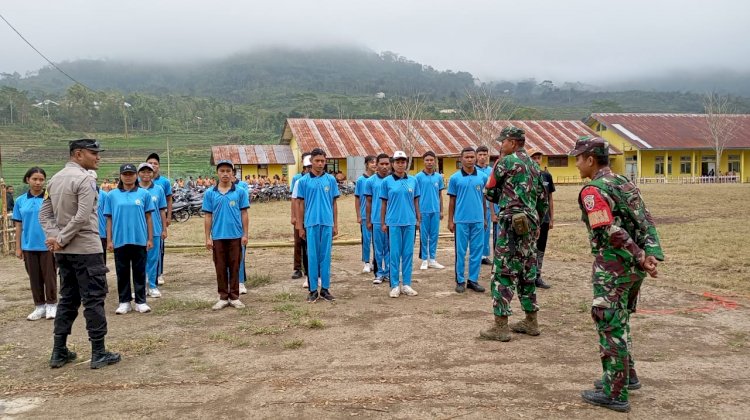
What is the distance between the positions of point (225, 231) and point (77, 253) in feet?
6.40

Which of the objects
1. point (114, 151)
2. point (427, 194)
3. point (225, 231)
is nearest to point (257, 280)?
point (225, 231)

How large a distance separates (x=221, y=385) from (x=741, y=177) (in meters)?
44.9

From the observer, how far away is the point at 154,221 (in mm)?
7328

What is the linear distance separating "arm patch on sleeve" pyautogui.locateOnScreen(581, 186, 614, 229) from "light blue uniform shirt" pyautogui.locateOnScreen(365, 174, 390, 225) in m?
4.25

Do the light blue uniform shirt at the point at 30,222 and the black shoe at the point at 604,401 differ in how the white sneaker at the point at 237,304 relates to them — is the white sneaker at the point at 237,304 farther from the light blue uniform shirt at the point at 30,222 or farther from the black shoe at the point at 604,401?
the black shoe at the point at 604,401

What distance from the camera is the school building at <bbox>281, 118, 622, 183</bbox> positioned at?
32.8 m

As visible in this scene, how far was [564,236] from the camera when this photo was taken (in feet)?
39.5

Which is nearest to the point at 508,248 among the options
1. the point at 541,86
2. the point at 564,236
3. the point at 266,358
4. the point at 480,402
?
the point at 480,402

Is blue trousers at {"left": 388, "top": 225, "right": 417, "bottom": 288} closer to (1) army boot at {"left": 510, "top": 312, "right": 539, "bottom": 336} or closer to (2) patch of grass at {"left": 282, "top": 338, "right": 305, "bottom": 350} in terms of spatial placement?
(1) army boot at {"left": 510, "top": 312, "right": 539, "bottom": 336}

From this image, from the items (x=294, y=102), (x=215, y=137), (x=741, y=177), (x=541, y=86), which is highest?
(x=541, y=86)

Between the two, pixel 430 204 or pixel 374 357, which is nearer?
pixel 374 357

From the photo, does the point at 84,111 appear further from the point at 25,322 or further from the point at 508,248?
the point at 508,248

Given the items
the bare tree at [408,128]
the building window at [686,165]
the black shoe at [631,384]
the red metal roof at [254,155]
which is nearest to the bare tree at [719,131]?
the building window at [686,165]

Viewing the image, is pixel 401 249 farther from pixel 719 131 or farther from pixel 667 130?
pixel 719 131
